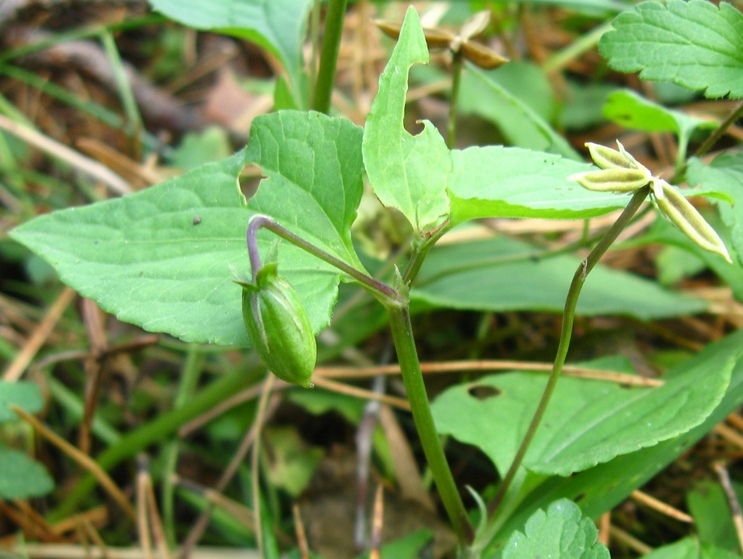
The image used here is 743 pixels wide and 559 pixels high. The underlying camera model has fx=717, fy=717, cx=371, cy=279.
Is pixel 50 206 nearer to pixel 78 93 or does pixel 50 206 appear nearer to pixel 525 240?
pixel 78 93

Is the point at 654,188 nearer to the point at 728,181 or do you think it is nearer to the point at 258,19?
the point at 728,181

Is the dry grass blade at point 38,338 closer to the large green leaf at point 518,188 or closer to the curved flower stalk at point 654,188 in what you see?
the large green leaf at point 518,188

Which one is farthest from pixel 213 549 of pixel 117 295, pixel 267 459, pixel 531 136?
pixel 531 136

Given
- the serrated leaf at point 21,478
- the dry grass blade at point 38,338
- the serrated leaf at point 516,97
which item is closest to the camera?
the serrated leaf at point 21,478

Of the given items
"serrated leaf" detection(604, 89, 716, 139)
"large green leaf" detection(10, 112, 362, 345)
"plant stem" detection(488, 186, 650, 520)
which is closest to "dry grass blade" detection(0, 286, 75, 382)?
"large green leaf" detection(10, 112, 362, 345)

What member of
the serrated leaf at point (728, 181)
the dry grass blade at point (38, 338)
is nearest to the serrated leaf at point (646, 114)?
the serrated leaf at point (728, 181)

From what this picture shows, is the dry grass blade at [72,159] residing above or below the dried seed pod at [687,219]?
below

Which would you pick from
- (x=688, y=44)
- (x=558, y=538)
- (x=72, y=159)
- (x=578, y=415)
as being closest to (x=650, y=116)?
(x=688, y=44)

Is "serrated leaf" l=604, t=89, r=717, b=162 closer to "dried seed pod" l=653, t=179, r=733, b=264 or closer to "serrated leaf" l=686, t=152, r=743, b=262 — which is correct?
"serrated leaf" l=686, t=152, r=743, b=262
